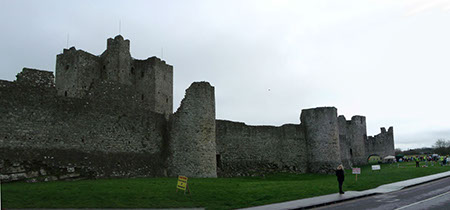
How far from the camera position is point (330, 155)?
1462 inches

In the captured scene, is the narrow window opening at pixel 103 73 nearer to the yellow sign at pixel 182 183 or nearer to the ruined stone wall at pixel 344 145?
the ruined stone wall at pixel 344 145

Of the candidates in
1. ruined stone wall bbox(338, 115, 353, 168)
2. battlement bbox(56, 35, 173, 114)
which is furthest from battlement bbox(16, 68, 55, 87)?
ruined stone wall bbox(338, 115, 353, 168)

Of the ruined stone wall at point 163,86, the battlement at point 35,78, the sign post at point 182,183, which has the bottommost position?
the sign post at point 182,183

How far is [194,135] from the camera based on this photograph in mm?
25172

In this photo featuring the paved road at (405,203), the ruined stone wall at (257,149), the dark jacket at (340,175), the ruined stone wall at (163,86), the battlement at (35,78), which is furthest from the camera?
the ruined stone wall at (163,86)

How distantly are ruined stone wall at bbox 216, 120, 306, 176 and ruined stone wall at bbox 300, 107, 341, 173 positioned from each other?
2.61 ft

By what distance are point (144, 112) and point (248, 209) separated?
1297 centimetres

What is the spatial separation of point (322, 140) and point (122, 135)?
861 inches

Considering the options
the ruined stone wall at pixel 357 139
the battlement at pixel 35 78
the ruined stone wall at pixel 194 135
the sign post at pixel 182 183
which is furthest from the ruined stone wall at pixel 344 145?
the battlement at pixel 35 78

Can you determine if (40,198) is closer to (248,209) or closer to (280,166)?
(248,209)

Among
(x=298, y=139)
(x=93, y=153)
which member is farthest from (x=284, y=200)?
(x=298, y=139)

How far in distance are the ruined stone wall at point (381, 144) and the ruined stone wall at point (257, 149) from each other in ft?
89.3

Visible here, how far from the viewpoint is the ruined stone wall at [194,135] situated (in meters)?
24.7

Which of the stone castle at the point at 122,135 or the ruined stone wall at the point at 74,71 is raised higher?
the ruined stone wall at the point at 74,71
